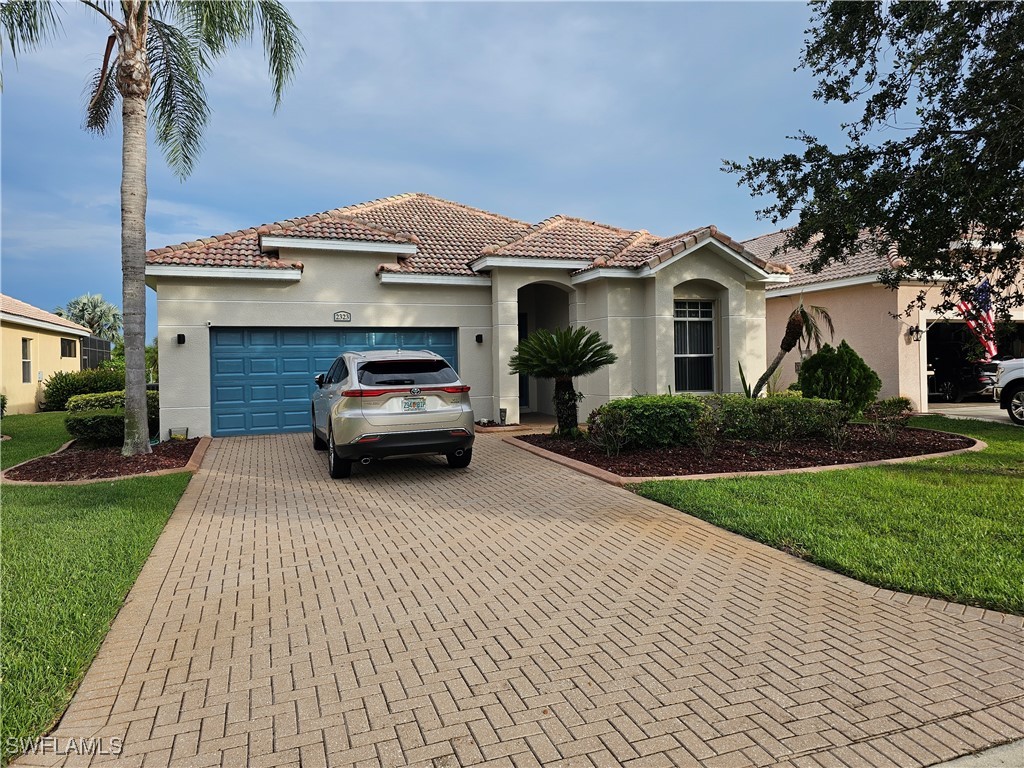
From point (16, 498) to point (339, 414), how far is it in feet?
13.6

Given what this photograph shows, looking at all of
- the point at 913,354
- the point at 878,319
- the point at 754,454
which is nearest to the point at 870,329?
the point at 878,319

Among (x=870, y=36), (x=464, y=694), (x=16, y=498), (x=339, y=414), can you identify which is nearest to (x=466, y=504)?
(x=339, y=414)

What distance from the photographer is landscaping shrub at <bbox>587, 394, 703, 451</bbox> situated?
990 cm

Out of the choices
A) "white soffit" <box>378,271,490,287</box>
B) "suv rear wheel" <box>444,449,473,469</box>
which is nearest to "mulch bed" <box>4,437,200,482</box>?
"suv rear wheel" <box>444,449,473,469</box>

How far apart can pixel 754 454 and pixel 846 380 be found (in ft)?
15.0

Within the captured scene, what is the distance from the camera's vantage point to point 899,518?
20.4 ft

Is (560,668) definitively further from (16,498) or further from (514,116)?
(514,116)

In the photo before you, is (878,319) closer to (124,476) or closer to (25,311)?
(124,476)

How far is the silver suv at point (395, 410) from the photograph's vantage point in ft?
27.8

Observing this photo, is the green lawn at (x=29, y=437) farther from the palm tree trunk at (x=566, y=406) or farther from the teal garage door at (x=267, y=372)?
the palm tree trunk at (x=566, y=406)

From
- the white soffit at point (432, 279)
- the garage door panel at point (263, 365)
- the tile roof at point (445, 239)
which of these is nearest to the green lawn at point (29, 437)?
the garage door panel at point (263, 365)

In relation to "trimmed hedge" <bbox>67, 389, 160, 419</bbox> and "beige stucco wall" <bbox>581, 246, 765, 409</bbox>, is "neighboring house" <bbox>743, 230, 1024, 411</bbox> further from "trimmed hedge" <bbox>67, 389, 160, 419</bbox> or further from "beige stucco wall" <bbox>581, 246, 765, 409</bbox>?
"trimmed hedge" <bbox>67, 389, 160, 419</bbox>

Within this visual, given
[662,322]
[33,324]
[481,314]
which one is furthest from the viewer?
[33,324]

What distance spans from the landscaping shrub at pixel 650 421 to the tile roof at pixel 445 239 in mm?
4818
